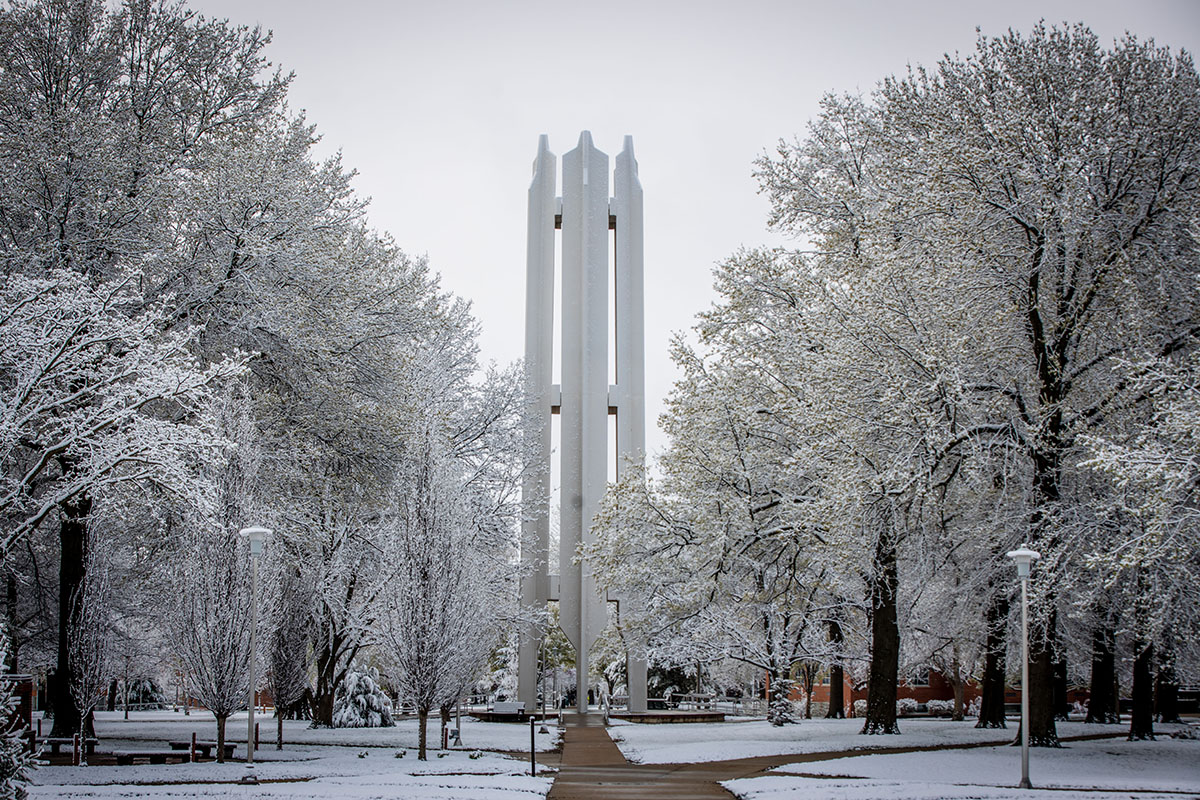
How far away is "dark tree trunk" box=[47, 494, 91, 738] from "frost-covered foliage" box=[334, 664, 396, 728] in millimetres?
14535

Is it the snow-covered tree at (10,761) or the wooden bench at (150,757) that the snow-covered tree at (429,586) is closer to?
the wooden bench at (150,757)

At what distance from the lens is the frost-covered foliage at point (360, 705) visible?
107ft

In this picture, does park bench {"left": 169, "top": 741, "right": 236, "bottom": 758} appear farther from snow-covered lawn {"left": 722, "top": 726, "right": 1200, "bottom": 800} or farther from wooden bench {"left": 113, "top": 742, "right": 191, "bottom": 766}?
snow-covered lawn {"left": 722, "top": 726, "right": 1200, "bottom": 800}

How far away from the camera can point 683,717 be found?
114 ft

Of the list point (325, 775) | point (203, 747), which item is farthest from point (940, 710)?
point (325, 775)

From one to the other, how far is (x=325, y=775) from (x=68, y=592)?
6.49 meters

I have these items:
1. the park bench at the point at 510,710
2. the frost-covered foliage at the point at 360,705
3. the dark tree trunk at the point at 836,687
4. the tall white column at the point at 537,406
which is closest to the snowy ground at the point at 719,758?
the frost-covered foliage at the point at 360,705

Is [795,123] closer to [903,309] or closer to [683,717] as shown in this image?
[903,309]

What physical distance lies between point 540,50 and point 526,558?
772 inches

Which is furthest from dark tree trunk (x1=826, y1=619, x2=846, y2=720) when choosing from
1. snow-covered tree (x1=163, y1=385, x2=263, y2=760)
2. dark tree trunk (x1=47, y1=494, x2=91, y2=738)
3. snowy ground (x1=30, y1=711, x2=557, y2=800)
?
dark tree trunk (x1=47, y1=494, x2=91, y2=738)

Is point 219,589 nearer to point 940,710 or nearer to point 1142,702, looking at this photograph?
point 1142,702

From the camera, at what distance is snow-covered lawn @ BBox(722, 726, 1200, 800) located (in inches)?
467

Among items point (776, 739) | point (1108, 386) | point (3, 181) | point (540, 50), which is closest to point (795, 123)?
Result: point (540, 50)

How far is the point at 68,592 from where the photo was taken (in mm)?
18141
